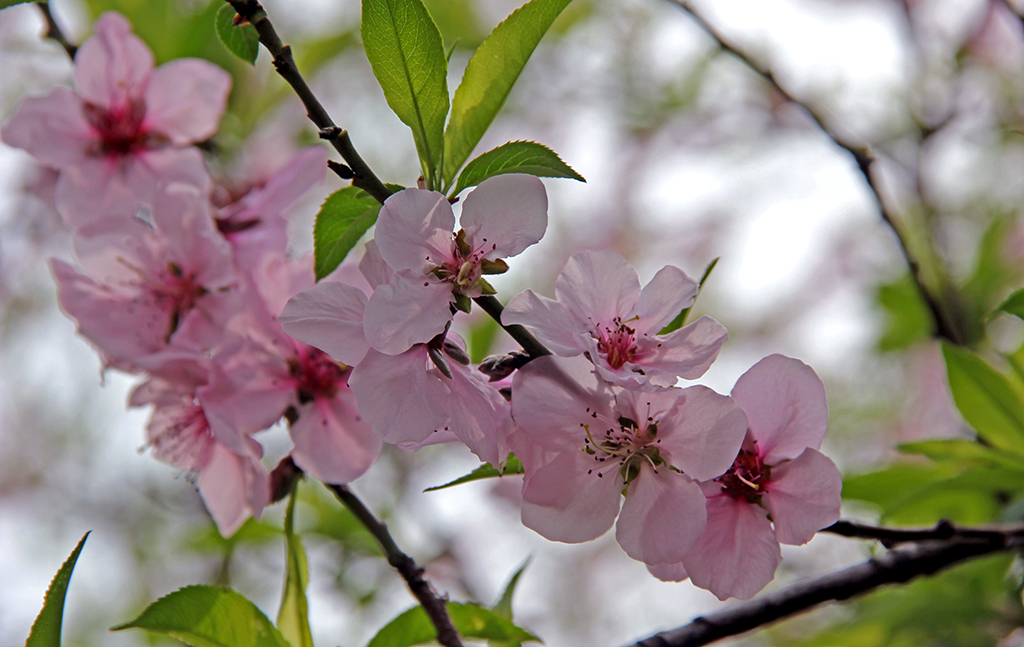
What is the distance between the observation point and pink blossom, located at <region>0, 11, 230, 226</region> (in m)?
1.30

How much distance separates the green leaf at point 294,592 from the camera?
102 cm

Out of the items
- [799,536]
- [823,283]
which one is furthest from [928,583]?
[823,283]

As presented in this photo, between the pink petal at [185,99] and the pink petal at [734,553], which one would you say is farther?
the pink petal at [185,99]

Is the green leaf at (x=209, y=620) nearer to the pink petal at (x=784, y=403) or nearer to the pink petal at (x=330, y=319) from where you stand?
the pink petal at (x=330, y=319)

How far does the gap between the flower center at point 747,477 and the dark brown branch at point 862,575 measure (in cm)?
10

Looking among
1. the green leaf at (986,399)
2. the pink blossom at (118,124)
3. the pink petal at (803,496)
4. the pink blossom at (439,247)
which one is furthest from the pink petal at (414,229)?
the green leaf at (986,399)

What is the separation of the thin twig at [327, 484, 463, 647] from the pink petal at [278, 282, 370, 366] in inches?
10.1

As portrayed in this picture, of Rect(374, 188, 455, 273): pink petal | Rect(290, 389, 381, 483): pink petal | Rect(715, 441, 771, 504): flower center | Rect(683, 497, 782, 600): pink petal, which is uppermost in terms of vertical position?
Rect(374, 188, 455, 273): pink petal

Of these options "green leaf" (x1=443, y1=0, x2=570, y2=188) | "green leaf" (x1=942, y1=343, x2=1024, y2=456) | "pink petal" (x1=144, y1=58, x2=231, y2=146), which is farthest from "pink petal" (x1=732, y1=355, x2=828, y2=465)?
"pink petal" (x1=144, y1=58, x2=231, y2=146)

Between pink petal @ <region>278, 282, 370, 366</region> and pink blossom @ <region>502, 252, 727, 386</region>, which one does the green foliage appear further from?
pink petal @ <region>278, 282, 370, 366</region>

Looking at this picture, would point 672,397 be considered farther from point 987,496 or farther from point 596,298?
point 987,496

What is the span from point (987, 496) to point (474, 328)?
1.23 m

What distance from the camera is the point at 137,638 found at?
7.96 ft

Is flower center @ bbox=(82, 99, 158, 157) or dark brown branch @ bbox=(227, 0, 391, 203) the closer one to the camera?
dark brown branch @ bbox=(227, 0, 391, 203)
